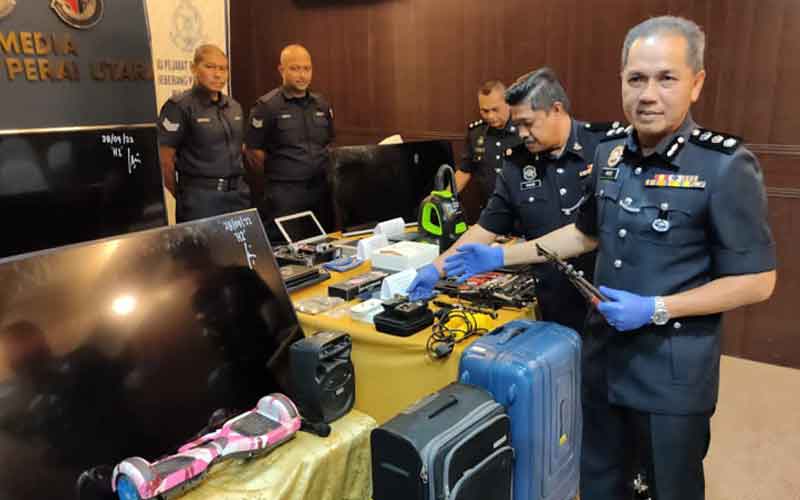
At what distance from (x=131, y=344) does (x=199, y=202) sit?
2564mm

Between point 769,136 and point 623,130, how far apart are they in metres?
2.23

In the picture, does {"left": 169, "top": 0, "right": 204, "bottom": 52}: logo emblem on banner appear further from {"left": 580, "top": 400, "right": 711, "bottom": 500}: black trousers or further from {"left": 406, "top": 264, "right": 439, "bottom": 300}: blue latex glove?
{"left": 580, "top": 400, "right": 711, "bottom": 500}: black trousers

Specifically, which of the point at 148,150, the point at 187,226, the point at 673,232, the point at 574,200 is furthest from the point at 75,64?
the point at 673,232

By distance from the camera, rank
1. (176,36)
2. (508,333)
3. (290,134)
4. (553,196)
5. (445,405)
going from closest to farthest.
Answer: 1. (445,405)
2. (508,333)
3. (553,196)
4. (290,134)
5. (176,36)

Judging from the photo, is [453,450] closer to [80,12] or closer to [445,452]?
[445,452]

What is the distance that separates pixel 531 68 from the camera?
13.4ft

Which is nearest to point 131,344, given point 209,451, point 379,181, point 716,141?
point 209,451

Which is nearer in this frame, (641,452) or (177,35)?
(641,452)

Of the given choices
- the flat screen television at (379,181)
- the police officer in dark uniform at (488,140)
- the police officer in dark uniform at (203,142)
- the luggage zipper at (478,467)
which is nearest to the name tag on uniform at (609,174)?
the luggage zipper at (478,467)

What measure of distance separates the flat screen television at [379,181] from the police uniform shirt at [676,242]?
1710 mm

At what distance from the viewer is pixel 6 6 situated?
2379 millimetres

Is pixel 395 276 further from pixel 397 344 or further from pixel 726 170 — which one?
pixel 726 170

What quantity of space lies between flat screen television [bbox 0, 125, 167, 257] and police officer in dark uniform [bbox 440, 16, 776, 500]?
162 cm

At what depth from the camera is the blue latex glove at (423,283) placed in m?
2.27
